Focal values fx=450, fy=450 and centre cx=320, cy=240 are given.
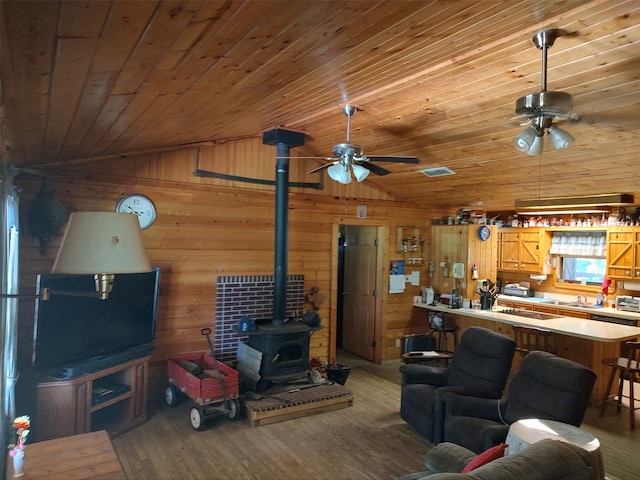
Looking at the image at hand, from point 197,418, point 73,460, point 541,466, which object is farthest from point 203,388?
point 541,466

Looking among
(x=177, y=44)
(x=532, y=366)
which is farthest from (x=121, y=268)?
(x=532, y=366)

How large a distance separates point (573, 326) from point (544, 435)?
275 centimetres

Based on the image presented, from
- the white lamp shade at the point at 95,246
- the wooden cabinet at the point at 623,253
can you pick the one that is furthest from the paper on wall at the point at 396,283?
the white lamp shade at the point at 95,246

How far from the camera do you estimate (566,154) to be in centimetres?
431

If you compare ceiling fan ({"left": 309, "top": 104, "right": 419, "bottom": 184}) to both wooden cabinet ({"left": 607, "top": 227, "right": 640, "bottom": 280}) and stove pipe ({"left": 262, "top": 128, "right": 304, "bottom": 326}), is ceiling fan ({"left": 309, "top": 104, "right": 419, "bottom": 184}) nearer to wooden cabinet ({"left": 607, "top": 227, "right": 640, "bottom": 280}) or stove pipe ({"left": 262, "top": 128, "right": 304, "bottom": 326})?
stove pipe ({"left": 262, "top": 128, "right": 304, "bottom": 326})

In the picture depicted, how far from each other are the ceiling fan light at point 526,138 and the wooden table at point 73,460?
286cm

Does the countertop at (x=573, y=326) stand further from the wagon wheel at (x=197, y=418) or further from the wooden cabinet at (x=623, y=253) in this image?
the wagon wheel at (x=197, y=418)

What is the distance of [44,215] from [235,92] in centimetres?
243

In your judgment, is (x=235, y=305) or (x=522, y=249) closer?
(x=235, y=305)

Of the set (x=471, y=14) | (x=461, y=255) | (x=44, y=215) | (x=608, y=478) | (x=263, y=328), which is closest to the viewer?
(x=471, y=14)

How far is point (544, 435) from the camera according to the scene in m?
2.52

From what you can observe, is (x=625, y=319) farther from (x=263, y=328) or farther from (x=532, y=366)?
(x=263, y=328)

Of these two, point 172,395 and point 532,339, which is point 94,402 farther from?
point 532,339

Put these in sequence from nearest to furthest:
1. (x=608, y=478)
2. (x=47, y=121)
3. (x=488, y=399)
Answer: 1. (x=47, y=121)
2. (x=608, y=478)
3. (x=488, y=399)
